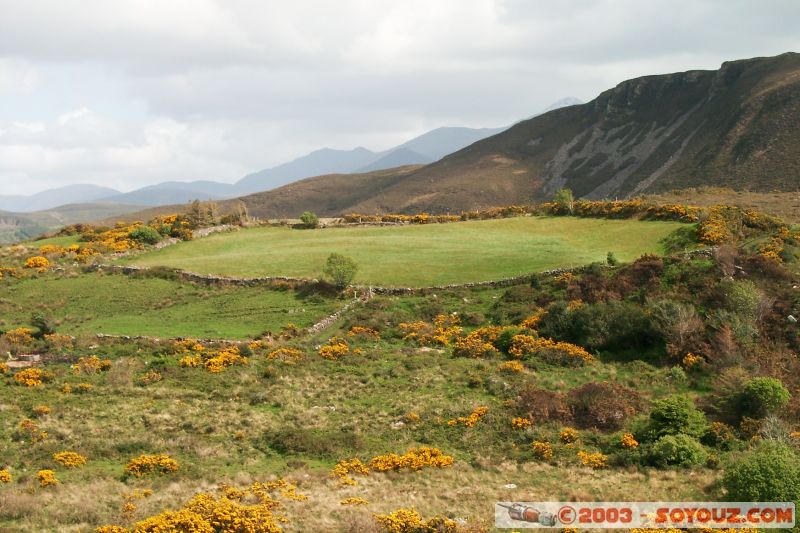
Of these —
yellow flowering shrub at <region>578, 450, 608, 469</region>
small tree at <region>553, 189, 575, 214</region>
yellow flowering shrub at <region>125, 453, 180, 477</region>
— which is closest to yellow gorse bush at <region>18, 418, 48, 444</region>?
yellow flowering shrub at <region>125, 453, 180, 477</region>

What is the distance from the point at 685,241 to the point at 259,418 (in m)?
31.9

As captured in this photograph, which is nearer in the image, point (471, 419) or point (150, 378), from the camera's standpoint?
point (471, 419)

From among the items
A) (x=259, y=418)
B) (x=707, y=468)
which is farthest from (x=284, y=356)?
(x=707, y=468)

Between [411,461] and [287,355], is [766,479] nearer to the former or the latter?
[411,461]

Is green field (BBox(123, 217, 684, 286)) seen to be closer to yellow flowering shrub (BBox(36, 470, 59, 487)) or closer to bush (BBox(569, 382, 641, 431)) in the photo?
bush (BBox(569, 382, 641, 431))

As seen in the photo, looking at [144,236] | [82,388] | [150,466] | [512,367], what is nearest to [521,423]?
[512,367]

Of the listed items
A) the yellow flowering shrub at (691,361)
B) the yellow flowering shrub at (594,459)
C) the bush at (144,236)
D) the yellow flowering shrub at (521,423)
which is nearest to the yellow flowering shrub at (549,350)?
the yellow flowering shrub at (691,361)

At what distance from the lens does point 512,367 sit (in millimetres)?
27578

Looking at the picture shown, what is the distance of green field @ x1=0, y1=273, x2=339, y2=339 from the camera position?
3572cm

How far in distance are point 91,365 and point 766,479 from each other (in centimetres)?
2764

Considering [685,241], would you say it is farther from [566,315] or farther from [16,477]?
[16,477]

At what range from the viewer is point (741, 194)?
206ft

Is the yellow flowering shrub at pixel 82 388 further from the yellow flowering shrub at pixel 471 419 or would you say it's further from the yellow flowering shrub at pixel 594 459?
the yellow flowering shrub at pixel 594 459

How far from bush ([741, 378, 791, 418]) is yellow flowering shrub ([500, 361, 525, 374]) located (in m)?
9.14
